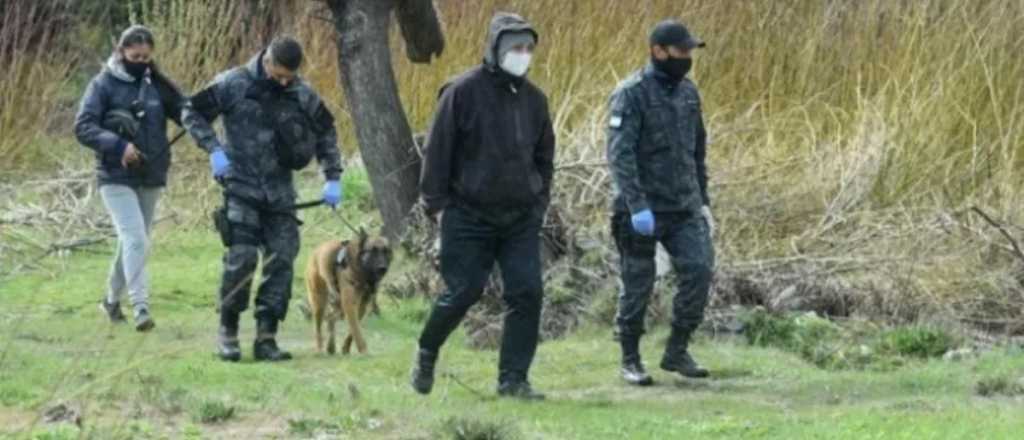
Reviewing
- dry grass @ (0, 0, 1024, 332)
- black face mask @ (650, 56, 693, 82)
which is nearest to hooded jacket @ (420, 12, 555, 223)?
black face mask @ (650, 56, 693, 82)

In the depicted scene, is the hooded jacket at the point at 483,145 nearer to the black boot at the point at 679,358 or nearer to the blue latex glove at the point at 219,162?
the black boot at the point at 679,358

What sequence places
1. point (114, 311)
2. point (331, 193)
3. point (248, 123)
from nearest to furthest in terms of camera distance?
point (248, 123) → point (331, 193) → point (114, 311)

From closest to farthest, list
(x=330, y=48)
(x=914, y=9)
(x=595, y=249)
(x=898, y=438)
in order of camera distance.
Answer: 1. (x=898, y=438)
2. (x=595, y=249)
3. (x=914, y=9)
4. (x=330, y=48)

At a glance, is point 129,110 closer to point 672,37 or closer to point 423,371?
point 423,371

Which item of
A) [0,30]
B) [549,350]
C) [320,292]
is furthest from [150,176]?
[0,30]

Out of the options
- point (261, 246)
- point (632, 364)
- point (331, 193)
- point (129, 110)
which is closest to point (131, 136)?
point (129, 110)

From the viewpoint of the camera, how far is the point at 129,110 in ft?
45.8

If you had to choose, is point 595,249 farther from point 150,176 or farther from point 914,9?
point 914,9

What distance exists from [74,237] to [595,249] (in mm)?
5010

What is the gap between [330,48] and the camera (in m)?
21.9

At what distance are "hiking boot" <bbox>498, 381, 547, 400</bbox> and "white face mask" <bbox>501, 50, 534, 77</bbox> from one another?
1.55 metres

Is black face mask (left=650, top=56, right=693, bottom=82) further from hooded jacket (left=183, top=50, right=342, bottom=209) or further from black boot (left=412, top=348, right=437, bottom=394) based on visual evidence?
hooded jacket (left=183, top=50, right=342, bottom=209)

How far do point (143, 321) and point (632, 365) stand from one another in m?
3.36

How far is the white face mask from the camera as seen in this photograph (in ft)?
35.9
